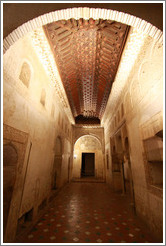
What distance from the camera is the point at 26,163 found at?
10.2ft

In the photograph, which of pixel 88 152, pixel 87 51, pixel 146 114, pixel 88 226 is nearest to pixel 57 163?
pixel 88 226

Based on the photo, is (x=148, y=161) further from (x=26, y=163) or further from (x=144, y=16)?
(x=26, y=163)

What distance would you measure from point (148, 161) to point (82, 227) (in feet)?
8.21

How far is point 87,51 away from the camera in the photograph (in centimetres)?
400

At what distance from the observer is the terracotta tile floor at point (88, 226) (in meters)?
2.67

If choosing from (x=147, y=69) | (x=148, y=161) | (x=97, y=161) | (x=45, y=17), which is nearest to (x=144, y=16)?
(x=45, y=17)

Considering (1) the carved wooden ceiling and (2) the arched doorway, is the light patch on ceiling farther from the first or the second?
(2) the arched doorway

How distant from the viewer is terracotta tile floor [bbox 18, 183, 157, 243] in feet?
8.75

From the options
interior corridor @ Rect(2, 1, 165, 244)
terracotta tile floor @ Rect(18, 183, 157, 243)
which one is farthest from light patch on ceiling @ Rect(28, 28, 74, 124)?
terracotta tile floor @ Rect(18, 183, 157, 243)

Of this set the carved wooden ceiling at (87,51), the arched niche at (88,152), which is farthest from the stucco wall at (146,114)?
the arched niche at (88,152)

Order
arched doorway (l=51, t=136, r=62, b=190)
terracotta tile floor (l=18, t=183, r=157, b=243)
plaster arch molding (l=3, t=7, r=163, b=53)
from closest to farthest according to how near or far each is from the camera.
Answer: plaster arch molding (l=3, t=7, r=163, b=53)
terracotta tile floor (l=18, t=183, r=157, b=243)
arched doorway (l=51, t=136, r=62, b=190)

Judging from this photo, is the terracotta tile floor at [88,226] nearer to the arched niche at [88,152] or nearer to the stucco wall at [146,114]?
the stucco wall at [146,114]

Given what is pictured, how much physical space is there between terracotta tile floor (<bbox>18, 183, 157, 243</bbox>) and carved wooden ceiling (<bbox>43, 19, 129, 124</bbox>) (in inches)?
195

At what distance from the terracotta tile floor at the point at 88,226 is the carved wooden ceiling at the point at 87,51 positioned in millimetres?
4954
